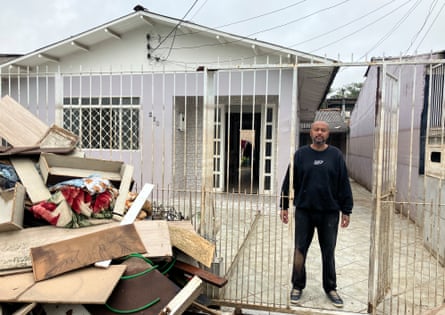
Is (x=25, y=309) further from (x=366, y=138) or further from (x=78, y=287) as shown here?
(x=366, y=138)

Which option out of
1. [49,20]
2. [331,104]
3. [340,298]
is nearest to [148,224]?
[340,298]

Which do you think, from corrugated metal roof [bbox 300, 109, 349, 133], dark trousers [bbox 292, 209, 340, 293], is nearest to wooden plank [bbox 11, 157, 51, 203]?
dark trousers [bbox 292, 209, 340, 293]

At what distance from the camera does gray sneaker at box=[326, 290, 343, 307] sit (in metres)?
2.98

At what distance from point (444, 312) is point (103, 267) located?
242 centimetres

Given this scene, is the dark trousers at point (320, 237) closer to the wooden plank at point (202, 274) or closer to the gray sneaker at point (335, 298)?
the gray sneaker at point (335, 298)

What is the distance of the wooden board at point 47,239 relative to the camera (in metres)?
2.37

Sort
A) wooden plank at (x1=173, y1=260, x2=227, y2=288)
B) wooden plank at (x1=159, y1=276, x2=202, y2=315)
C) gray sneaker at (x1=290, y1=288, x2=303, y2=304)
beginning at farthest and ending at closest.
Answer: gray sneaker at (x1=290, y1=288, x2=303, y2=304) < wooden plank at (x1=173, y1=260, x2=227, y2=288) < wooden plank at (x1=159, y1=276, x2=202, y2=315)

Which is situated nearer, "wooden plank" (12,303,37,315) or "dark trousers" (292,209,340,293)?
"wooden plank" (12,303,37,315)

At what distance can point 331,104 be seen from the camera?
28.2 metres

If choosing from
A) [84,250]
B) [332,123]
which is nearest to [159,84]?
[84,250]

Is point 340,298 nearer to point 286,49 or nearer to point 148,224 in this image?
point 148,224

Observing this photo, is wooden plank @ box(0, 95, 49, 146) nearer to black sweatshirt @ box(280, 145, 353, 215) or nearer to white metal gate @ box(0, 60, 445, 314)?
white metal gate @ box(0, 60, 445, 314)

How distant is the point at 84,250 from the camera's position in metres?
2.41

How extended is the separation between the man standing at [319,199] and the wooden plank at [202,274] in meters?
0.83
